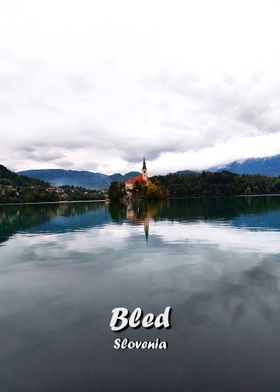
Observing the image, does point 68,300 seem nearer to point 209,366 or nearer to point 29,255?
point 209,366

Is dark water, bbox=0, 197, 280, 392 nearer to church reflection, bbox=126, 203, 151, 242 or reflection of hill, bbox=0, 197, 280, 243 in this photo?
church reflection, bbox=126, 203, 151, 242

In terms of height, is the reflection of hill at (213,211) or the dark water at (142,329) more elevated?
the reflection of hill at (213,211)

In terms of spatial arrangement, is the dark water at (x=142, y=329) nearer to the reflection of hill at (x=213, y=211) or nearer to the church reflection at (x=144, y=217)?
the church reflection at (x=144, y=217)

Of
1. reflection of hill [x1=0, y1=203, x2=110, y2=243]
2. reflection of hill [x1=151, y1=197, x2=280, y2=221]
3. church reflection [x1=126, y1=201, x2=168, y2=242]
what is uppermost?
reflection of hill [x1=151, y1=197, x2=280, y2=221]

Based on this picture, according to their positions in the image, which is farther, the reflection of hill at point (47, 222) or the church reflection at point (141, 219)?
the reflection of hill at point (47, 222)

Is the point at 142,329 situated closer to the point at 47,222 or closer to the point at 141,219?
the point at 141,219

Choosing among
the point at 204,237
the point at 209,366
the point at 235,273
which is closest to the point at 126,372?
the point at 209,366

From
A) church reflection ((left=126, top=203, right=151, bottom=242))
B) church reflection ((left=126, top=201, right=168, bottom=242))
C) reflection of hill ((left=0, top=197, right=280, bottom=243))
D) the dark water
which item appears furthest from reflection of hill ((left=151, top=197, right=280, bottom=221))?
the dark water

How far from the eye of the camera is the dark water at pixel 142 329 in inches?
500

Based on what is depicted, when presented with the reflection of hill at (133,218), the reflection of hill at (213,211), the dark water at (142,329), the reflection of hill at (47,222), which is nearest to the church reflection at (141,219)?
the reflection of hill at (133,218)

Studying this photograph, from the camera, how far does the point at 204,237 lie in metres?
49.8

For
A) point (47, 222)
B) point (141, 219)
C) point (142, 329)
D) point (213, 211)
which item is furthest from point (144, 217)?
point (142, 329)

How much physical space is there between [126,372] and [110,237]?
4192 cm

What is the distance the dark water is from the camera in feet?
41.6
